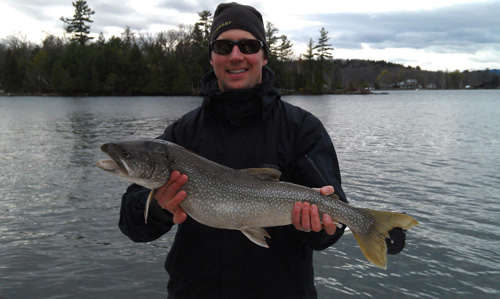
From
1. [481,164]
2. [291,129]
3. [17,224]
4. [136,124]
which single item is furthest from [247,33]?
[136,124]

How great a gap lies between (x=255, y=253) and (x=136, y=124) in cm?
3114

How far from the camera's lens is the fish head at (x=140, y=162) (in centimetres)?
300

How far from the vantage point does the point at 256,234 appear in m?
2.90

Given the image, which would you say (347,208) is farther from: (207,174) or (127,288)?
(127,288)

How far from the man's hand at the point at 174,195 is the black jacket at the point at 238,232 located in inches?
3.2

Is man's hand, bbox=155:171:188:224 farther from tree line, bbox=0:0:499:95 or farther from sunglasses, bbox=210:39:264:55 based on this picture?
tree line, bbox=0:0:499:95

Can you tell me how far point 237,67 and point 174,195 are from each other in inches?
46.9

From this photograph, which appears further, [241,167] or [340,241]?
[340,241]

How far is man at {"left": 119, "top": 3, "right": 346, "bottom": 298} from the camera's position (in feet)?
9.55

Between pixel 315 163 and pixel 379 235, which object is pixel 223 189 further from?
pixel 379 235

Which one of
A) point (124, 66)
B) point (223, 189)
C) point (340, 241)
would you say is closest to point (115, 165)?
point (223, 189)

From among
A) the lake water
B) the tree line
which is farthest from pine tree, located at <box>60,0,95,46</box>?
the lake water

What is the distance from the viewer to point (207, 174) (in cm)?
306

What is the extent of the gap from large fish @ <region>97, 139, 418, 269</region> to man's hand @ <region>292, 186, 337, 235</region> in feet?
0.18
